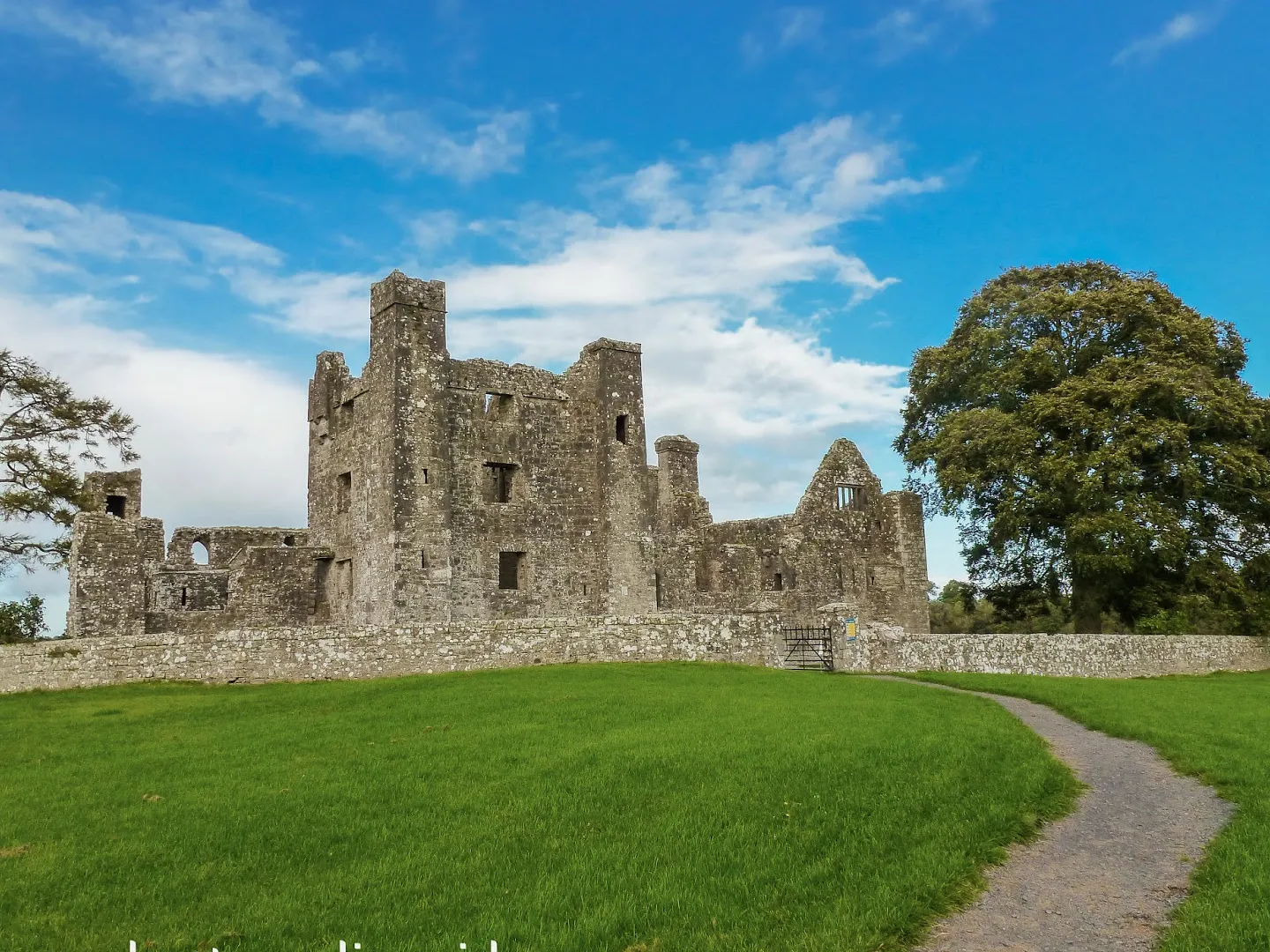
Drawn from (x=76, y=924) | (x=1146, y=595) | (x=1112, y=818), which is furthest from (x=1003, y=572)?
(x=76, y=924)

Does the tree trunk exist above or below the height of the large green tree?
below

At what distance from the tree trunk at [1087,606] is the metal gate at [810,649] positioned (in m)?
12.9

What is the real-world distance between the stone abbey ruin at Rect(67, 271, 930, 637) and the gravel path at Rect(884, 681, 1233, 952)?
1765cm

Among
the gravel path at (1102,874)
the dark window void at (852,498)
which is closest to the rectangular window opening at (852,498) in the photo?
the dark window void at (852,498)

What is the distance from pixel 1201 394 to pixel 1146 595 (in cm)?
714

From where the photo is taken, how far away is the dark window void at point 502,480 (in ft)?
106

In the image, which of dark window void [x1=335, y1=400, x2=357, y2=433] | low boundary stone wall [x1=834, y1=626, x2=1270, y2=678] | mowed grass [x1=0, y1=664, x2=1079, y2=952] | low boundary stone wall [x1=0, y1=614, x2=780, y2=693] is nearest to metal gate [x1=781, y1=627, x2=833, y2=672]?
low boundary stone wall [x1=834, y1=626, x2=1270, y2=678]

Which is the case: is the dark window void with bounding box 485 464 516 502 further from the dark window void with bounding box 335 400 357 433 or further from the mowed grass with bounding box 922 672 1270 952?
the mowed grass with bounding box 922 672 1270 952

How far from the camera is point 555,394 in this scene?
3338 centimetres

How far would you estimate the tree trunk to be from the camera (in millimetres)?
38375

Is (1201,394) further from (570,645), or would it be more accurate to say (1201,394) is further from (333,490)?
(333,490)

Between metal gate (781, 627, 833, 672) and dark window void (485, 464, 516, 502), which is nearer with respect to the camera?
metal gate (781, 627, 833, 672)

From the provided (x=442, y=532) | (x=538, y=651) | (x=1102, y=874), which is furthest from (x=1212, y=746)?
(x=442, y=532)

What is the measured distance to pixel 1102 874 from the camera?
902cm
